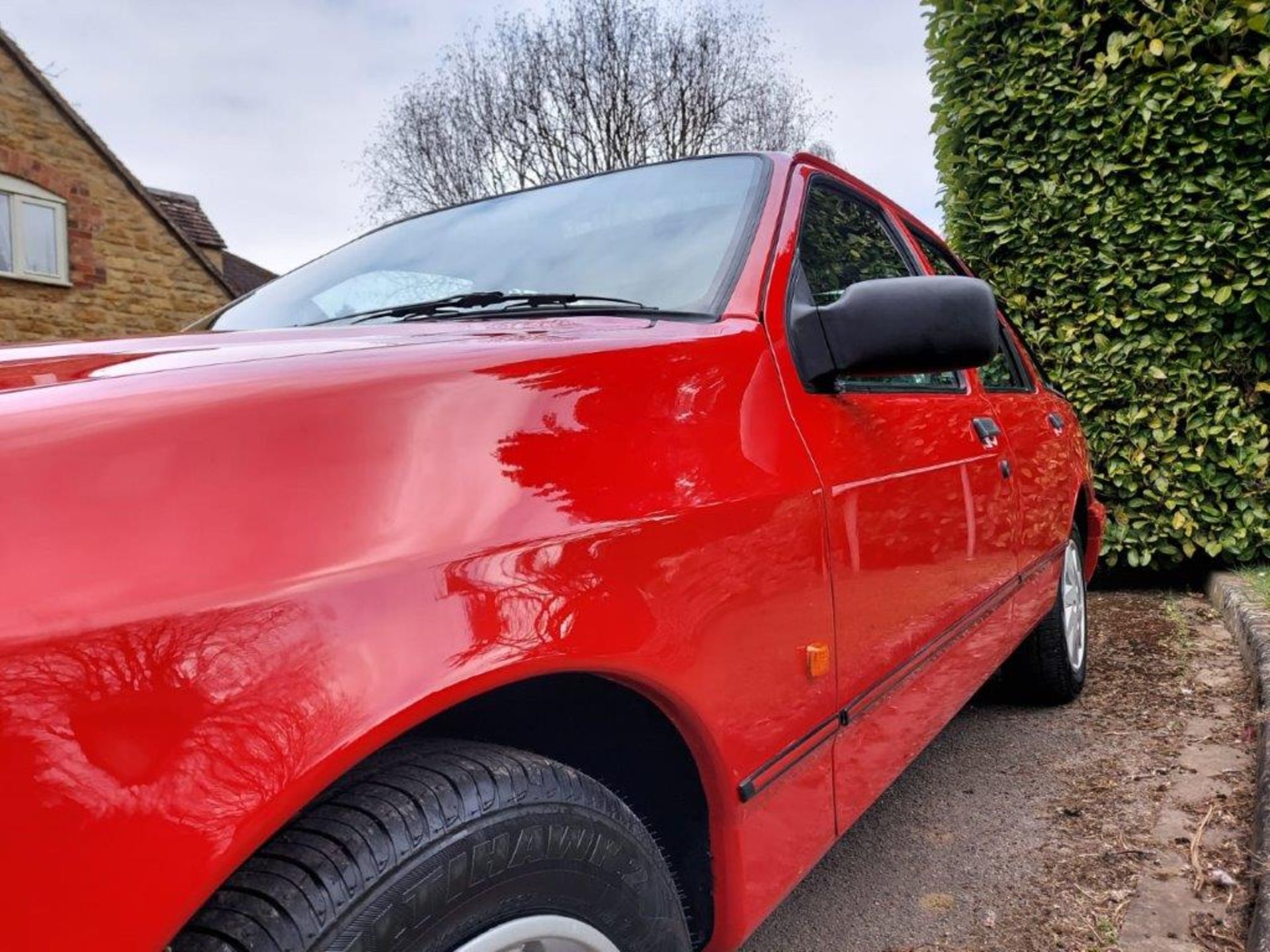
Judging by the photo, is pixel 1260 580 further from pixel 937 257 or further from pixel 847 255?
pixel 847 255

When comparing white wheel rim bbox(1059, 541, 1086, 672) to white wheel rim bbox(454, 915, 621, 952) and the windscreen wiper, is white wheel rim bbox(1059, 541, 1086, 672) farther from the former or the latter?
white wheel rim bbox(454, 915, 621, 952)

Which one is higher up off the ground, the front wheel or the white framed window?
the white framed window

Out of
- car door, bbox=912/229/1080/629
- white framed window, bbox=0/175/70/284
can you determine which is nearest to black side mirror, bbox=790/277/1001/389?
car door, bbox=912/229/1080/629

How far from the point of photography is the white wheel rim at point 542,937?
2.86 ft

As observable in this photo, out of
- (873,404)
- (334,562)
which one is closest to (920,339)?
(873,404)

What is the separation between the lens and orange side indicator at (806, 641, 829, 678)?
140cm

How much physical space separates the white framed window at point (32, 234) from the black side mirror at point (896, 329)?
45.0 ft

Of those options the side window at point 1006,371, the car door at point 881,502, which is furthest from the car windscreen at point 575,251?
the side window at point 1006,371

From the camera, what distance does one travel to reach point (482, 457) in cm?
96

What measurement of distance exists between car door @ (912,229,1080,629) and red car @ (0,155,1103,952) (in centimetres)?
78

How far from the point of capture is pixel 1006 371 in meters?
3.02

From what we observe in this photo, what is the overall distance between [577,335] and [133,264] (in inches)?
583

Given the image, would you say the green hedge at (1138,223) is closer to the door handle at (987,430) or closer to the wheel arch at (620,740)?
the door handle at (987,430)

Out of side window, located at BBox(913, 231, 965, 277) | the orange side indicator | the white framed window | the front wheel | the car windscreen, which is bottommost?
the front wheel
